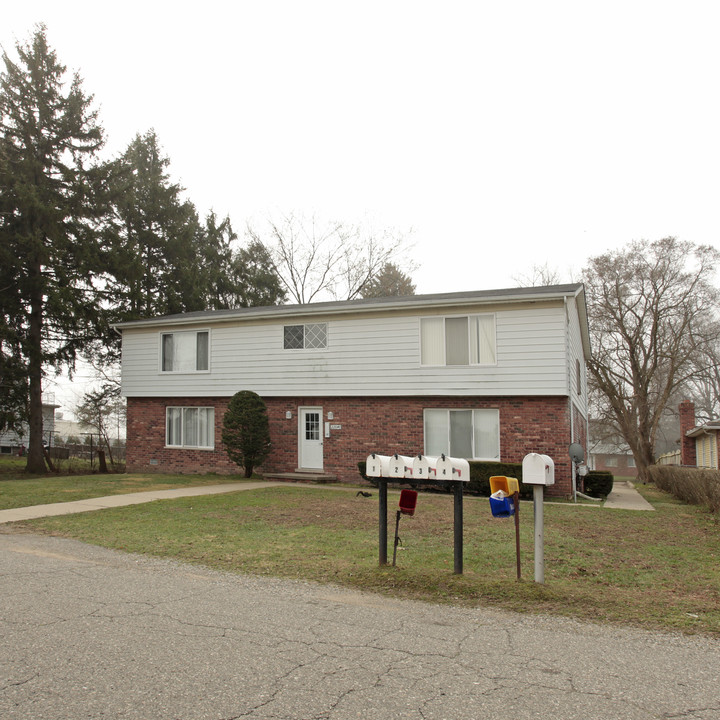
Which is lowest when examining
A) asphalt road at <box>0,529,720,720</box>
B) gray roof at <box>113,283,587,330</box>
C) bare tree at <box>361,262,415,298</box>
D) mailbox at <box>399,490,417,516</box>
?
asphalt road at <box>0,529,720,720</box>

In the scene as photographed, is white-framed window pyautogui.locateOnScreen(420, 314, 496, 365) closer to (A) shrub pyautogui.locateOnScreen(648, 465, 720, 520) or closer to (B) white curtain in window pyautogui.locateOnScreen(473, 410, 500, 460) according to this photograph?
(B) white curtain in window pyautogui.locateOnScreen(473, 410, 500, 460)

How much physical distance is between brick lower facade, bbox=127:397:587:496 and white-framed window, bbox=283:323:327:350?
1546mm

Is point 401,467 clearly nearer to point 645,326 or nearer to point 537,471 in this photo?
point 537,471

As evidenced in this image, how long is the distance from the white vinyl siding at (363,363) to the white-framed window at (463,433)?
1.92ft

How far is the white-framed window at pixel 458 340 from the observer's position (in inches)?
649

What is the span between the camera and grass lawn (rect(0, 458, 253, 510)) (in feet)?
41.9

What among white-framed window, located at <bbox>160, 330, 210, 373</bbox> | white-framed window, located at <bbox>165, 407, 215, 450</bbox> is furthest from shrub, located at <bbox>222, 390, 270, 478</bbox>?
white-framed window, located at <bbox>160, 330, 210, 373</bbox>

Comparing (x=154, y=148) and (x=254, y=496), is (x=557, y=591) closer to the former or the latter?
(x=254, y=496)

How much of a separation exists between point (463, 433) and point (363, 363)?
3.39 metres

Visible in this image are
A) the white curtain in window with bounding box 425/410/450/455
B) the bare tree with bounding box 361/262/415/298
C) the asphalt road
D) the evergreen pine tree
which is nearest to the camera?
the asphalt road

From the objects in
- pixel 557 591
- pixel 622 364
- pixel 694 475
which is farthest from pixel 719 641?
pixel 622 364

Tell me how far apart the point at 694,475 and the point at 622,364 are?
21.8 meters

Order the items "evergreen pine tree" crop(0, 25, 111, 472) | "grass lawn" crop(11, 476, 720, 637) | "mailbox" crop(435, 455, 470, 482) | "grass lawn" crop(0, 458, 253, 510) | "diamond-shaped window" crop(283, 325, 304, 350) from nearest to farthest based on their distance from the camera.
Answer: "grass lawn" crop(11, 476, 720, 637)
"mailbox" crop(435, 455, 470, 482)
"grass lawn" crop(0, 458, 253, 510)
"diamond-shaped window" crop(283, 325, 304, 350)
"evergreen pine tree" crop(0, 25, 111, 472)

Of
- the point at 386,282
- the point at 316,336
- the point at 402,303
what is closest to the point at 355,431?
the point at 316,336
